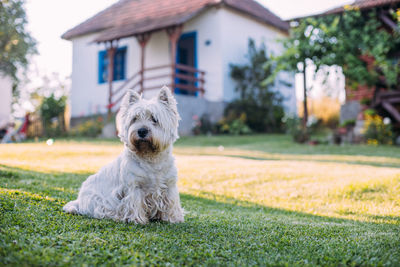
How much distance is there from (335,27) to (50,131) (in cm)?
1325

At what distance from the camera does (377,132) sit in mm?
13172

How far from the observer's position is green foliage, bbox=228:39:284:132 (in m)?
17.9

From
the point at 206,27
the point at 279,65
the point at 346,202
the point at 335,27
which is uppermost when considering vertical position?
the point at 206,27

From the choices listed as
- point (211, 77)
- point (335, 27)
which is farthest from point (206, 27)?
point (335, 27)

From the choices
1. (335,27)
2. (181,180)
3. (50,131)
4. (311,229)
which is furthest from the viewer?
(50,131)

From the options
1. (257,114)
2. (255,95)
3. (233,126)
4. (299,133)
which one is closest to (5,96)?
(233,126)

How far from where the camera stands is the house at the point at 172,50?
56.1 ft

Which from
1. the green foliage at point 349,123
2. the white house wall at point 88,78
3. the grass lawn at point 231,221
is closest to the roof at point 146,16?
the white house wall at point 88,78

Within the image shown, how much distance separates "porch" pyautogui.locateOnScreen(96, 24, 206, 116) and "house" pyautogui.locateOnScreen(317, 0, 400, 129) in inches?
241

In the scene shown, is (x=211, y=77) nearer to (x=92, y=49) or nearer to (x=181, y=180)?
(x=92, y=49)

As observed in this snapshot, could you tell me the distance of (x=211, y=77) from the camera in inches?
706

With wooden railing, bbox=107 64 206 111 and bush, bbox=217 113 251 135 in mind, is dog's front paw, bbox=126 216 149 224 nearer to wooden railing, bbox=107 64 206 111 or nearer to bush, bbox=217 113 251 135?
wooden railing, bbox=107 64 206 111

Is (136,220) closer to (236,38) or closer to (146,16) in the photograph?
(236,38)

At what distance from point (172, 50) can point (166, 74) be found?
217cm
